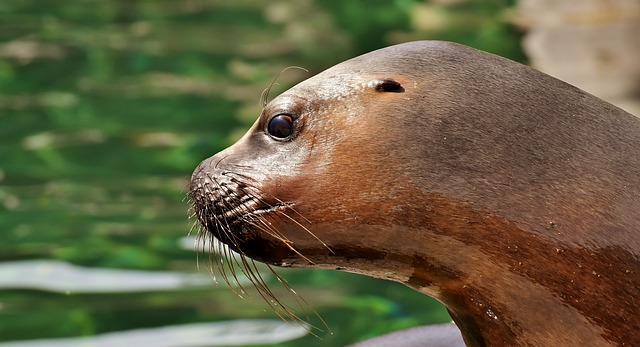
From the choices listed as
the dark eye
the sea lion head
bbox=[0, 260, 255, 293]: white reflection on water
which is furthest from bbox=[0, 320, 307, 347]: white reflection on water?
the dark eye

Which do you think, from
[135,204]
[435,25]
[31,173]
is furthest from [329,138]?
[435,25]

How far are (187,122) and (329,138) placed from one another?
5691mm

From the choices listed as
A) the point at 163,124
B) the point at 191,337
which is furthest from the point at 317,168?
the point at 163,124

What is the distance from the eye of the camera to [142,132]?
8734 millimetres

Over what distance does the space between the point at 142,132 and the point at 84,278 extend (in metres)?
2.78

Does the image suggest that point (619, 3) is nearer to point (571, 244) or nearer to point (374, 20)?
point (374, 20)

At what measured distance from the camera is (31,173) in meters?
7.75

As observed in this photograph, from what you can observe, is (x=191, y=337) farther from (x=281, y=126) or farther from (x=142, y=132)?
(x=142, y=132)

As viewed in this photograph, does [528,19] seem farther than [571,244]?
Yes

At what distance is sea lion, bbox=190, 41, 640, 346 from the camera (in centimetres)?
307

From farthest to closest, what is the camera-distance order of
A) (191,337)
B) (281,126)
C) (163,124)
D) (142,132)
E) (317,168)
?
(163,124), (142,132), (191,337), (281,126), (317,168)

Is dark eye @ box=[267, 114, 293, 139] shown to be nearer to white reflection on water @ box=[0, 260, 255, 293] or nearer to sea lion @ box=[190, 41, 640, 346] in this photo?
sea lion @ box=[190, 41, 640, 346]

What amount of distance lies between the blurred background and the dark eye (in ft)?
4.13

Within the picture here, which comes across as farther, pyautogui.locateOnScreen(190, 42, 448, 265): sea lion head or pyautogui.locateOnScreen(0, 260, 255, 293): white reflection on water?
pyautogui.locateOnScreen(0, 260, 255, 293): white reflection on water
